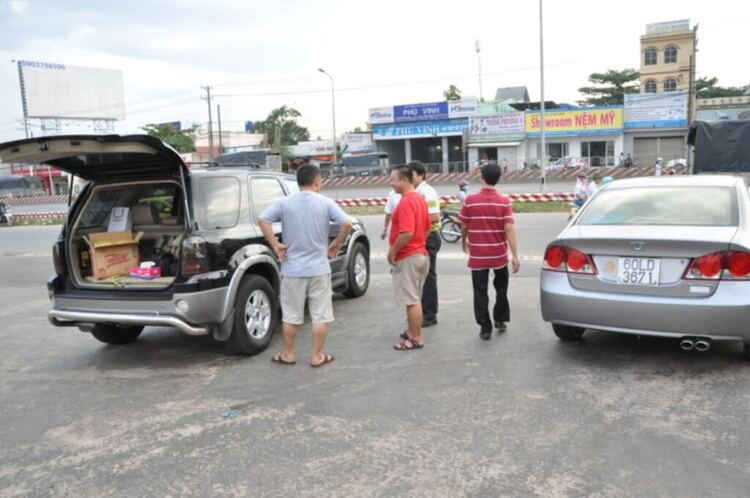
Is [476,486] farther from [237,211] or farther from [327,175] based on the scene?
[327,175]

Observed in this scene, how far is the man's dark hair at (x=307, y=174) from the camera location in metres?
4.92

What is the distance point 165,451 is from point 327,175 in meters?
44.8

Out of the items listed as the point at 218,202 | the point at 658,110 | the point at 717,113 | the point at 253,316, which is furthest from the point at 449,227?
the point at 717,113

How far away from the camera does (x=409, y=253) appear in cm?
544

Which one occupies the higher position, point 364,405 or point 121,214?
point 121,214

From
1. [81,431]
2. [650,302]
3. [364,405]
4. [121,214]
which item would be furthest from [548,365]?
[121,214]

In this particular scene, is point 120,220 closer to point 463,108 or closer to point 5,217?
point 5,217

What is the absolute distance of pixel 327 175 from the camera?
4784 centimetres

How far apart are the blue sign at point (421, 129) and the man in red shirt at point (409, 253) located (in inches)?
1736

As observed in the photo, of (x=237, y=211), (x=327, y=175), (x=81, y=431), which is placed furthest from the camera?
(x=327, y=175)

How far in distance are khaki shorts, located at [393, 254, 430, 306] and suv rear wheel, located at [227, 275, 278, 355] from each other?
121 cm

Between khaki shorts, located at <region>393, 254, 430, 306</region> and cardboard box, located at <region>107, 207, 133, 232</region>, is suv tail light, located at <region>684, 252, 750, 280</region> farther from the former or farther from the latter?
cardboard box, located at <region>107, 207, 133, 232</region>

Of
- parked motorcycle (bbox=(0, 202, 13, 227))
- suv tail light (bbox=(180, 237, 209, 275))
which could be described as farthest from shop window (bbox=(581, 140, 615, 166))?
suv tail light (bbox=(180, 237, 209, 275))

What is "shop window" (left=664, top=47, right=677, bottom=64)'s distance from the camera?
197 ft
